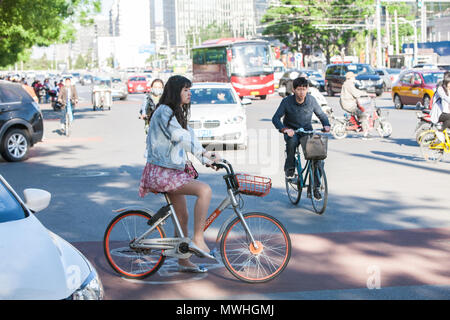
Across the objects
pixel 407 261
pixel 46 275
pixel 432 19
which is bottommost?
pixel 407 261

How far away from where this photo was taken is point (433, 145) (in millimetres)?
13664

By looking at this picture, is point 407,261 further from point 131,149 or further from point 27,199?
point 131,149

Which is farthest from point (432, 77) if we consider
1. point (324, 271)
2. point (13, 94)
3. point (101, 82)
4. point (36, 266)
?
point (36, 266)

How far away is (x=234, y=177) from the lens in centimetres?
611

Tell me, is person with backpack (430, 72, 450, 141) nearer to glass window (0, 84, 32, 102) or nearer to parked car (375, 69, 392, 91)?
glass window (0, 84, 32, 102)

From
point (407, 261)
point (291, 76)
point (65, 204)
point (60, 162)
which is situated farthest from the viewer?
point (291, 76)

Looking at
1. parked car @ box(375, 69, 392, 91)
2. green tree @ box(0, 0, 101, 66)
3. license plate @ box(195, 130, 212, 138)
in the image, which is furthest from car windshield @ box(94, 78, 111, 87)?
license plate @ box(195, 130, 212, 138)

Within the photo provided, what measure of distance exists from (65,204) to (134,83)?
5391cm

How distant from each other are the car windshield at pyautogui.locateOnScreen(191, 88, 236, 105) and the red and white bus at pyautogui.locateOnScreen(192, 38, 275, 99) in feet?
81.5

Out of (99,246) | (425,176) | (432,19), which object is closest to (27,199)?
(99,246)

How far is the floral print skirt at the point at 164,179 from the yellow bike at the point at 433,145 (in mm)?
8586

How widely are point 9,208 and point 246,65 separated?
40.4 meters

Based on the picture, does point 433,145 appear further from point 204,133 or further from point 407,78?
point 407,78

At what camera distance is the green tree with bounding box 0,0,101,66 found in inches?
1088
